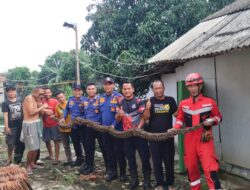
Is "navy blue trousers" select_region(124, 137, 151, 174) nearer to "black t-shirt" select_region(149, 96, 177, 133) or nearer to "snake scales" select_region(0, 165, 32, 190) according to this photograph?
"black t-shirt" select_region(149, 96, 177, 133)

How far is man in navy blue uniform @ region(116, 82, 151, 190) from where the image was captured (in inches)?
215

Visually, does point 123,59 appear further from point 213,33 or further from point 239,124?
point 239,124

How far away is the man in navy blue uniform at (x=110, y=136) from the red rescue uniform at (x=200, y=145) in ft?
5.09

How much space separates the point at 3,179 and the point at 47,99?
3905mm

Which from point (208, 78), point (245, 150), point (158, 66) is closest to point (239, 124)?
point (245, 150)

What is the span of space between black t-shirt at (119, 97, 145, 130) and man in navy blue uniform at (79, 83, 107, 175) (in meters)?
1.01

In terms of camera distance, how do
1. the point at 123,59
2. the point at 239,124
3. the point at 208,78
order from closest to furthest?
the point at 239,124 < the point at 208,78 < the point at 123,59

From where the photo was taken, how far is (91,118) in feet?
21.2

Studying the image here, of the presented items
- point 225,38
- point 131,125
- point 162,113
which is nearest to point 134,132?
point 131,125

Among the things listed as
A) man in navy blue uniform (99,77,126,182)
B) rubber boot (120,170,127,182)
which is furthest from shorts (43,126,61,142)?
rubber boot (120,170,127,182)

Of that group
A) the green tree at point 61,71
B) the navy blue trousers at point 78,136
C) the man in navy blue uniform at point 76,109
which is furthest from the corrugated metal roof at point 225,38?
the green tree at point 61,71

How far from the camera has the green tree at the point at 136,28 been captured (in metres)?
13.0

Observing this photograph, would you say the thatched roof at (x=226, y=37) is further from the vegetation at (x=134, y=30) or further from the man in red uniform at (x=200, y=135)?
the vegetation at (x=134, y=30)

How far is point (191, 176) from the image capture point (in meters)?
4.70
